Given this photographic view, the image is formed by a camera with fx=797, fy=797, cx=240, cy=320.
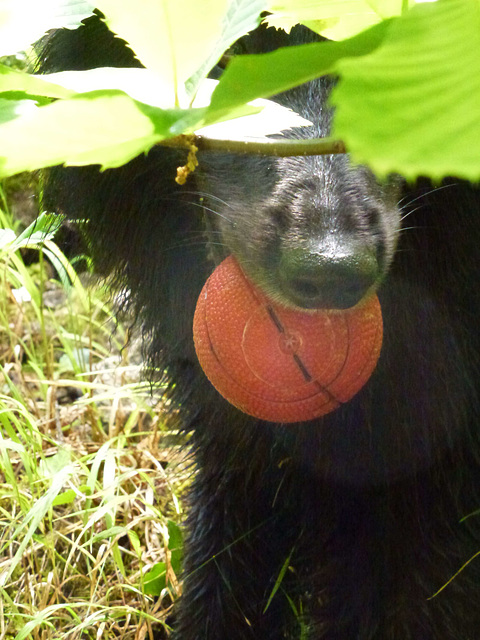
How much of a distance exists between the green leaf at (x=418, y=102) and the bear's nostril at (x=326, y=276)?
2.04 ft

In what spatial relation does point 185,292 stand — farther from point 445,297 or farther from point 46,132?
point 46,132

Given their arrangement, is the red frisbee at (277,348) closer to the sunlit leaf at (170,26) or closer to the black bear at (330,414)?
the black bear at (330,414)

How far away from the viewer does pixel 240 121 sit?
397 mm

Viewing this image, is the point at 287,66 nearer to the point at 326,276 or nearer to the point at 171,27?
the point at 171,27

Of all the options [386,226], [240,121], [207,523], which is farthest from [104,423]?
[240,121]

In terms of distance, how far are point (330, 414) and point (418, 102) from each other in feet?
3.93

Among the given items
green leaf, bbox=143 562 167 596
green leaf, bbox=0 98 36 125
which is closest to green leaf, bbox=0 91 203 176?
green leaf, bbox=0 98 36 125

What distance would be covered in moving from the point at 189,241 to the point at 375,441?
1.60 ft

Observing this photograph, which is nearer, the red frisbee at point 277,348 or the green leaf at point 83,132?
the green leaf at point 83,132

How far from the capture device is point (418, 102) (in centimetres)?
24

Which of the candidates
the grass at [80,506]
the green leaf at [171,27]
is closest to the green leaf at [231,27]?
the green leaf at [171,27]

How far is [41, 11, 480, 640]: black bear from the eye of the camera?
1269 millimetres

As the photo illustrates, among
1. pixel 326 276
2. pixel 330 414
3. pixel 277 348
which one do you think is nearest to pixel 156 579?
pixel 330 414

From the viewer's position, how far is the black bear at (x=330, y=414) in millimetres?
1269
